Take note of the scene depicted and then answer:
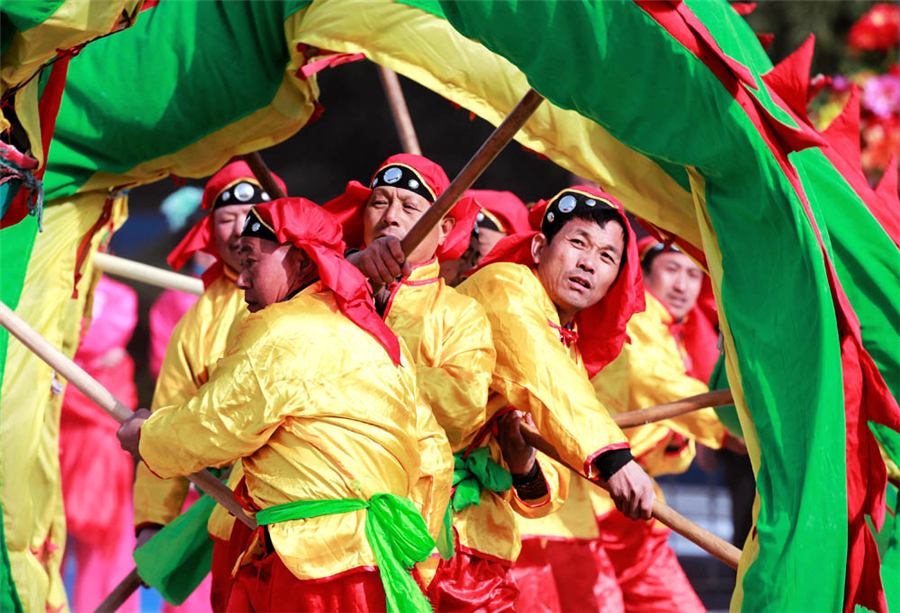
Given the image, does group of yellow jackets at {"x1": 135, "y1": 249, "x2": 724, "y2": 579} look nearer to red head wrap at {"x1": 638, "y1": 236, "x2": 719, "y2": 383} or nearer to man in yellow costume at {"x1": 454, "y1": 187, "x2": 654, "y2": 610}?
man in yellow costume at {"x1": 454, "y1": 187, "x2": 654, "y2": 610}

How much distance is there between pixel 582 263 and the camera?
3133mm

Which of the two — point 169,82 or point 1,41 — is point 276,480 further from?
point 169,82

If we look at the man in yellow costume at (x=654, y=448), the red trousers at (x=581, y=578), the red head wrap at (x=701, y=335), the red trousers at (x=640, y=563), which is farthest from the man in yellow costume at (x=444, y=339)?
the red head wrap at (x=701, y=335)

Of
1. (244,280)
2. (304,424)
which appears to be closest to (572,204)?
(244,280)

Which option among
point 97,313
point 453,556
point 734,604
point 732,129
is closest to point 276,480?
point 453,556

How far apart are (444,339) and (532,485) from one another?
444 millimetres

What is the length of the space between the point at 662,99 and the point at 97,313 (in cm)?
334

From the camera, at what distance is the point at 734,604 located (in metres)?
2.61

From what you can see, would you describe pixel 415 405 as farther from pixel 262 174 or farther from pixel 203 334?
pixel 262 174

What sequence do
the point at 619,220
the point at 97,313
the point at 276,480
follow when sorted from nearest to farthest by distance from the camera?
the point at 276,480 → the point at 619,220 → the point at 97,313

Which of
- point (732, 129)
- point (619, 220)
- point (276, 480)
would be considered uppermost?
point (732, 129)

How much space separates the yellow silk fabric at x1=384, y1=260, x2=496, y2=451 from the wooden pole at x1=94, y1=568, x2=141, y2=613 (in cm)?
100

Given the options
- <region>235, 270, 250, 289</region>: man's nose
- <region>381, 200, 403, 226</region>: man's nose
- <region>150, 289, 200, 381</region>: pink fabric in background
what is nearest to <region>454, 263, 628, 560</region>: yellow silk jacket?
<region>381, 200, 403, 226</region>: man's nose

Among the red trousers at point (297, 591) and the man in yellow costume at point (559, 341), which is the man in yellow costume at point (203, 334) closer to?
the red trousers at point (297, 591)
